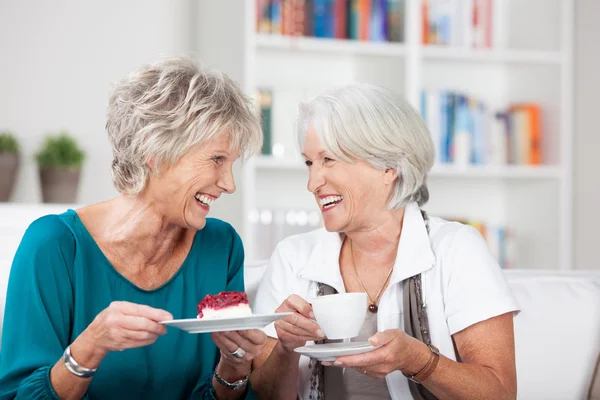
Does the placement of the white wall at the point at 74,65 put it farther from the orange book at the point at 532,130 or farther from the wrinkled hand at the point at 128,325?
the wrinkled hand at the point at 128,325

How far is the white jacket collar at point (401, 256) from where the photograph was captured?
5.88ft

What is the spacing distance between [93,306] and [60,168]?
1.90m

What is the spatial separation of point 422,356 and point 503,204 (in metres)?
2.71

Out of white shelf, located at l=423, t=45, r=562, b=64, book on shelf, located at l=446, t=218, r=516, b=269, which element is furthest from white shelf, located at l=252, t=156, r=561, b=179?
white shelf, located at l=423, t=45, r=562, b=64

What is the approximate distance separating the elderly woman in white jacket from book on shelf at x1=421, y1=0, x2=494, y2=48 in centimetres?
196

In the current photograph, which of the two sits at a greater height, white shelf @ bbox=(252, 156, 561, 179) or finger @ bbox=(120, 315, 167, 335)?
white shelf @ bbox=(252, 156, 561, 179)

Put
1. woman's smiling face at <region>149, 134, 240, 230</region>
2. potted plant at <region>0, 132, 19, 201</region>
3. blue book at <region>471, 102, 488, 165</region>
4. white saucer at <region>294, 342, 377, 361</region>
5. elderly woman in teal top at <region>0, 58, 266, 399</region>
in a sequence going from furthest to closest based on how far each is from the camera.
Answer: blue book at <region>471, 102, 488, 165</region>, potted plant at <region>0, 132, 19, 201</region>, woman's smiling face at <region>149, 134, 240, 230</region>, elderly woman in teal top at <region>0, 58, 266, 399</region>, white saucer at <region>294, 342, 377, 361</region>

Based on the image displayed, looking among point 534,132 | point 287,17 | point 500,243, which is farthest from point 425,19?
point 500,243

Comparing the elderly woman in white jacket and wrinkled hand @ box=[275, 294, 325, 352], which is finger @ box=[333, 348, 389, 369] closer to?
wrinkled hand @ box=[275, 294, 325, 352]

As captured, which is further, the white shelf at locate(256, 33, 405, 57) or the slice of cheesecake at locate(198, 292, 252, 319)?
the white shelf at locate(256, 33, 405, 57)

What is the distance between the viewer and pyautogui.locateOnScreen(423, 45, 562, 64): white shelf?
3.77m

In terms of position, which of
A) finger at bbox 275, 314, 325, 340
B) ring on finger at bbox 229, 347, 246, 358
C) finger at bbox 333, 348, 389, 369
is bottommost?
ring on finger at bbox 229, 347, 246, 358

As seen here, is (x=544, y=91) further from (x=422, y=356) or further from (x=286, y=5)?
(x=422, y=356)

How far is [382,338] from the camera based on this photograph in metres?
1.40
